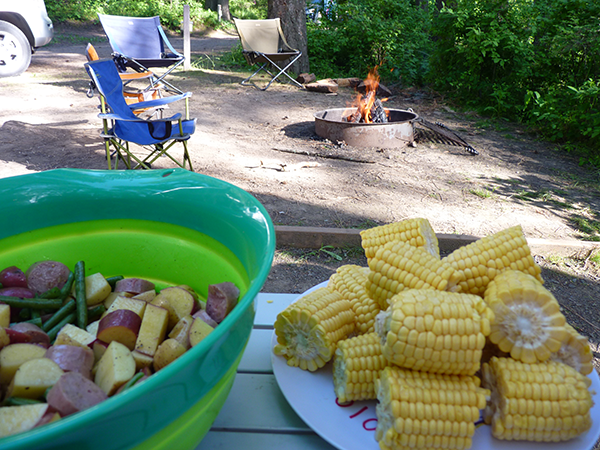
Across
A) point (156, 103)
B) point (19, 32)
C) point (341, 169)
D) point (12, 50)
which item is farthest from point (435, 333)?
point (12, 50)

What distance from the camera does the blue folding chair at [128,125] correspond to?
173 inches

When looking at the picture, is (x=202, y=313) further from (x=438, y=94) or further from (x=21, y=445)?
(x=438, y=94)

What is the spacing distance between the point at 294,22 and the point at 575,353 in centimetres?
1068

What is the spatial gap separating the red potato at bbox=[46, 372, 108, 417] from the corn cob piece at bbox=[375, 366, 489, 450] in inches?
22.5

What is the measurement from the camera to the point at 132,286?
1254 millimetres

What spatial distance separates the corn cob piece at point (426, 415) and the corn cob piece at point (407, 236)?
0.46m

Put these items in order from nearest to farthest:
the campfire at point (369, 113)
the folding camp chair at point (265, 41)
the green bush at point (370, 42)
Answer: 1. the campfire at point (369, 113)
2. the folding camp chair at point (265, 41)
3. the green bush at point (370, 42)

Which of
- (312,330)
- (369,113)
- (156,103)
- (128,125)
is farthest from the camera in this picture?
(369,113)

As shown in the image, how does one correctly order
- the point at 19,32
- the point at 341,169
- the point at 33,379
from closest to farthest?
the point at 33,379 < the point at 341,169 < the point at 19,32

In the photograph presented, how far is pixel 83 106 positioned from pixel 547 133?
25.6 ft

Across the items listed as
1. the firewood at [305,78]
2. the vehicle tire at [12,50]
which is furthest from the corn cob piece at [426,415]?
the vehicle tire at [12,50]

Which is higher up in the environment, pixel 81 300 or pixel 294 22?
pixel 294 22

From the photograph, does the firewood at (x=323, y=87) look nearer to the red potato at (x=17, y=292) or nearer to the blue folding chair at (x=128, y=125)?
the blue folding chair at (x=128, y=125)

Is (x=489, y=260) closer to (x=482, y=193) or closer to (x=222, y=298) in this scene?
(x=222, y=298)
